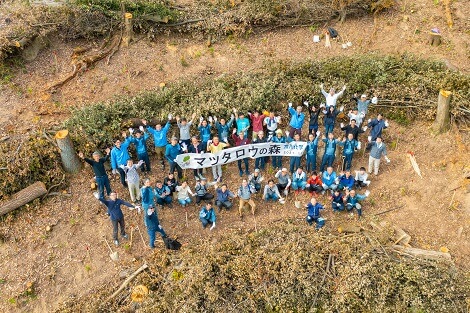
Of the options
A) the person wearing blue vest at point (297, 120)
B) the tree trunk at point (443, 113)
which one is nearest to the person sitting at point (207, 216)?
the person wearing blue vest at point (297, 120)

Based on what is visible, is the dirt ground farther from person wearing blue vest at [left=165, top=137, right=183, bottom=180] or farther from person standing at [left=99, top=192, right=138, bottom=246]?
person wearing blue vest at [left=165, top=137, right=183, bottom=180]

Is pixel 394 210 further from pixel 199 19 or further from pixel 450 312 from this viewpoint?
pixel 199 19

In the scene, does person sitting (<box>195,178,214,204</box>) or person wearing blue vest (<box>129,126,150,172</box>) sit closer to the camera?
person sitting (<box>195,178,214,204</box>)

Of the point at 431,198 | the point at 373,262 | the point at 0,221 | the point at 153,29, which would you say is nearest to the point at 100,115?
the point at 0,221

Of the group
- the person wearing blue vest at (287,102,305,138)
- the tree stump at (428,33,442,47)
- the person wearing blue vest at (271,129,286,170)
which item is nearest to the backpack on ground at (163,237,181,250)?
the person wearing blue vest at (271,129,286,170)

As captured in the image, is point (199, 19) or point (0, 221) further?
point (199, 19)

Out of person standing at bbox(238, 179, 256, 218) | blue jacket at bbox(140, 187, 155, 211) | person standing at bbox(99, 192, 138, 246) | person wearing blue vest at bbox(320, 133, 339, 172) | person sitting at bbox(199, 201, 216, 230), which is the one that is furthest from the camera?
person wearing blue vest at bbox(320, 133, 339, 172)
